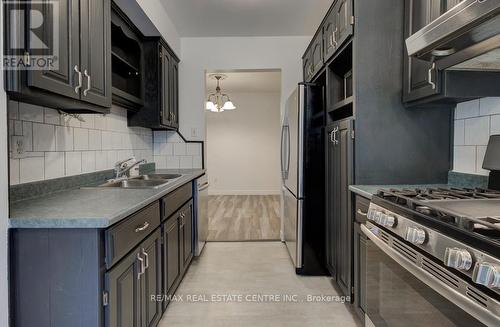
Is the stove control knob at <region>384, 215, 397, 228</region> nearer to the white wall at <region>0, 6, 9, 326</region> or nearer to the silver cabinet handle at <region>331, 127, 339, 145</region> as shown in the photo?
the silver cabinet handle at <region>331, 127, 339, 145</region>

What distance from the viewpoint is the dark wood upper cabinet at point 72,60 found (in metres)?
1.16

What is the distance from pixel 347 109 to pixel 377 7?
985 millimetres

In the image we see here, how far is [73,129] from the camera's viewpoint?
201 centimetres

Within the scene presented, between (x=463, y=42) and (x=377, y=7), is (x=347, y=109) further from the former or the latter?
(x=463, y=42)

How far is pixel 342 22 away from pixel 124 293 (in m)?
2.08

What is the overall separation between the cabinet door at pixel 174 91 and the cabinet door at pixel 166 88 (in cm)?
8

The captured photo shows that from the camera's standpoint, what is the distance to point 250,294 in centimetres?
243

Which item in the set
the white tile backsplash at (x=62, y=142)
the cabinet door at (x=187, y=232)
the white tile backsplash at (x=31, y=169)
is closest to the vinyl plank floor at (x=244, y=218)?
the cabinet door at (x=187, y=232)

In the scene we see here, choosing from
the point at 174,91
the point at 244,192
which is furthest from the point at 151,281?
the point at 244,192

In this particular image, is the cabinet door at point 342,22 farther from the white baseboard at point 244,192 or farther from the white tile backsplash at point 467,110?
the white baseboard at point 244,192

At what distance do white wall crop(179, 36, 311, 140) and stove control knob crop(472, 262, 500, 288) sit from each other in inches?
124

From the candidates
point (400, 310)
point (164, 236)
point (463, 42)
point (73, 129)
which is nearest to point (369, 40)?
point (463, 42)

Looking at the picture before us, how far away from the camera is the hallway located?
2.07 m

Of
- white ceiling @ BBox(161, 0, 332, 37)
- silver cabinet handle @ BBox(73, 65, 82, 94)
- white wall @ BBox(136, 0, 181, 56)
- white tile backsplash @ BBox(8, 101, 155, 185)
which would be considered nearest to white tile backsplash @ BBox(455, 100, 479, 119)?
white ceiling @ BBox(161, 0, 332, 37)
